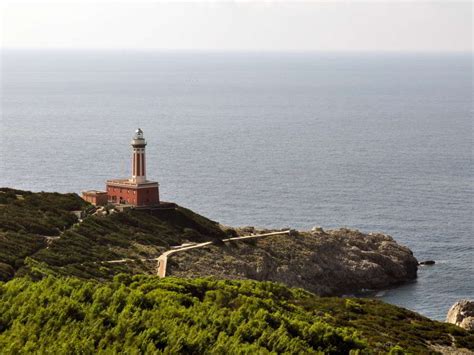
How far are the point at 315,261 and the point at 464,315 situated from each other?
673 inches

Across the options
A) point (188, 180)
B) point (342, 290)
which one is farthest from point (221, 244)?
point (188, 180)

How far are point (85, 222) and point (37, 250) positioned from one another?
375 inches

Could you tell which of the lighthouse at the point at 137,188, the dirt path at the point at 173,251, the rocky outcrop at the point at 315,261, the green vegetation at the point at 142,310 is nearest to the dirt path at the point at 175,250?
the dirt path at the point at 173,251

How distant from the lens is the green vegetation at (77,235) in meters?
57.2

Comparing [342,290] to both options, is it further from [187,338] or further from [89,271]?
Answer: [187,338]

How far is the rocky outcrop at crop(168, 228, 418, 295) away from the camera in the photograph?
232 feet

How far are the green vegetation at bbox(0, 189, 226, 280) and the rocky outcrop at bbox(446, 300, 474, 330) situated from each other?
18544mm

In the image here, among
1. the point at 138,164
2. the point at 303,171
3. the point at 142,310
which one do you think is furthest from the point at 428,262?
the point at 303,171

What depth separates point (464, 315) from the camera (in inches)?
2461

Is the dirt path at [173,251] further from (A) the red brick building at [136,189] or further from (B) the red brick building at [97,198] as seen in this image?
(B) the red brick building at [97,198]

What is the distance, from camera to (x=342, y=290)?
76375 mm

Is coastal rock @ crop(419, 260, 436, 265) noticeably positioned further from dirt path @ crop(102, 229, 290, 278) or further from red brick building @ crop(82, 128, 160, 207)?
red brick building @ crop(82, 128, 160, 207)

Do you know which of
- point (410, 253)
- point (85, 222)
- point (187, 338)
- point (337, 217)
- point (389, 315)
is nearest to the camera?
point (187, 338)

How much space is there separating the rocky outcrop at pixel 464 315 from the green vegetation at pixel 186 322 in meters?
8.95
